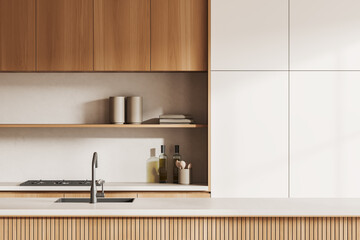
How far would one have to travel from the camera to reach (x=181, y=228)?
2.21 metres

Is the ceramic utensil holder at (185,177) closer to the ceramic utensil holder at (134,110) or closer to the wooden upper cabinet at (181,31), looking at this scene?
the ceramic utensil holder at (134,110)

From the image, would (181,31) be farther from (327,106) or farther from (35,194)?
(35,194)

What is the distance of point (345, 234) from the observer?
7.24ft

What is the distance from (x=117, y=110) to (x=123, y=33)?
0.69 meters

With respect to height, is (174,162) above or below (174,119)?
below

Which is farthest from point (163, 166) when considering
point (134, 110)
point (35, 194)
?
point (35, 194)

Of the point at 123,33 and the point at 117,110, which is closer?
the point at 123,33

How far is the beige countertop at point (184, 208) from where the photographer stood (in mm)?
2166

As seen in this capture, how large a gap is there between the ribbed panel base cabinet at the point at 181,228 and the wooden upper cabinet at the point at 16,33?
67.1 inches

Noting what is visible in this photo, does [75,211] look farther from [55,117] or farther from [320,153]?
[320,153]

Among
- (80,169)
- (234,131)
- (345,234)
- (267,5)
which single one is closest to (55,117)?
(80,169)

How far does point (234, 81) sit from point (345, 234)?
5.15 feet

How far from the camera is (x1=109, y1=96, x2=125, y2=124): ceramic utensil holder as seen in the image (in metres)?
3.60

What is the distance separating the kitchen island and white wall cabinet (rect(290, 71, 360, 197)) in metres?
1.12
